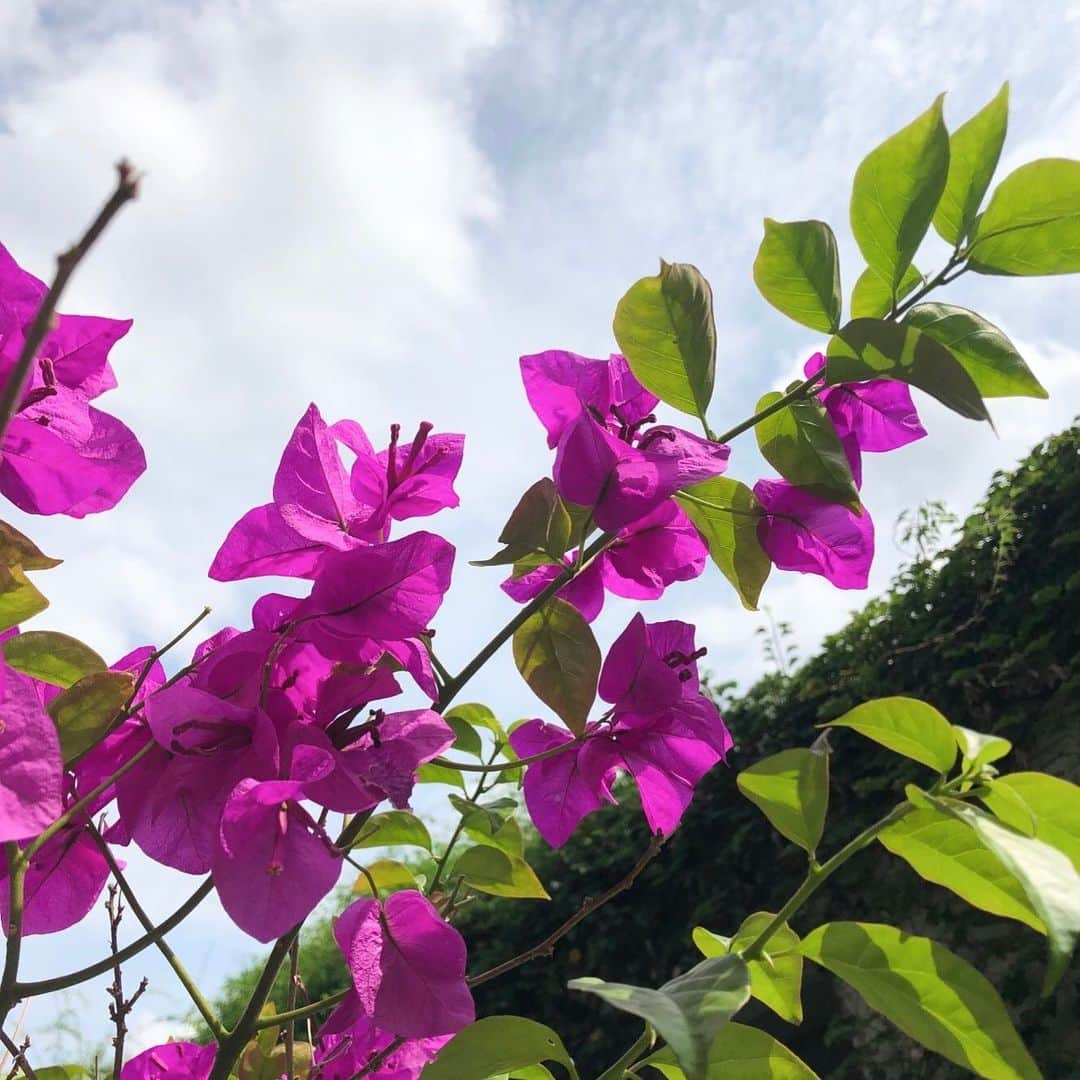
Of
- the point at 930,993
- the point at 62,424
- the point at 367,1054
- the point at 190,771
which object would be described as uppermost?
the point at 62,424

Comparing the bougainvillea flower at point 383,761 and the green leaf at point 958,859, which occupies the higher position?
the bougainvillea flower at point 383,761

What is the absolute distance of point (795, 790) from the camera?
366 mm

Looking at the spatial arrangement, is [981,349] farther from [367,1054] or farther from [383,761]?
[367,1054]

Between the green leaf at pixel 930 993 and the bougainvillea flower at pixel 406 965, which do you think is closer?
the green leaf at pixel 930 993

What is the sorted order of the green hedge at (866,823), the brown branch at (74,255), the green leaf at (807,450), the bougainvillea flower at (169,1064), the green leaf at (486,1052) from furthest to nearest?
1. the green hedge at (866,823)
2. the bougainvillea flower at (169,1064)
3. the green leaf at (807,450)
4. the green leaf at (486,1052)
5. the brown branch at (74,255)

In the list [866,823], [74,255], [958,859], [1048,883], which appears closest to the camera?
[74,255]

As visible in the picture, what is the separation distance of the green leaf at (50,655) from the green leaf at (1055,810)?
1.19ft

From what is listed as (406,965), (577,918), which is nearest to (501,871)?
(577,918)

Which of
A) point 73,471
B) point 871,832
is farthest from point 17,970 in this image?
point 871,832

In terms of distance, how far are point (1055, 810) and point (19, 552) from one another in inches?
15.0

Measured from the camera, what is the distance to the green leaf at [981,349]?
1.48 ft

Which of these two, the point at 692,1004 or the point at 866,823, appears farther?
the point at 866,823

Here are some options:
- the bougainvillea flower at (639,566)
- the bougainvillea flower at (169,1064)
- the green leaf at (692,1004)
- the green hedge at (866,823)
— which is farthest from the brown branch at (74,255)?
the green hedge at (866,823)

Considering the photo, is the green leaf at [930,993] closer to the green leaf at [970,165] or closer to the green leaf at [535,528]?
the green leaf at [535,528]
